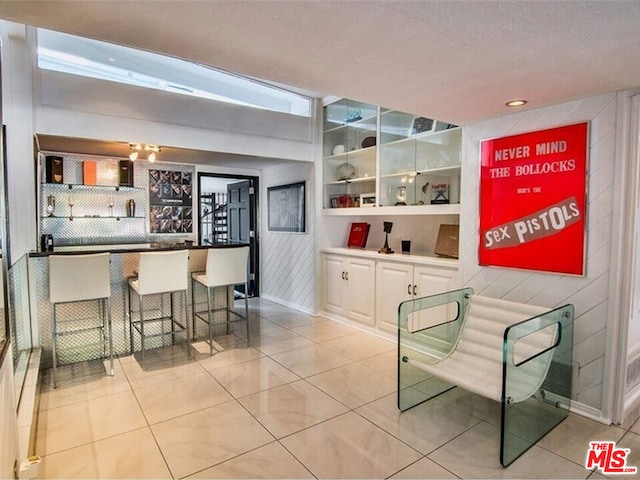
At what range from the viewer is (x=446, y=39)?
1.73 m

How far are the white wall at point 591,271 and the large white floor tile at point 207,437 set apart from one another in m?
2.17

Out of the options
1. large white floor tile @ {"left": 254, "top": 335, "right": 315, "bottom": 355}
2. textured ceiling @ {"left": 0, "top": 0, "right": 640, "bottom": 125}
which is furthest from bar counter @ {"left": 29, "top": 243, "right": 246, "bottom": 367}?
textured ceiling @ {"left": 0, "top": 0, "right": 640, "bottom": 125}

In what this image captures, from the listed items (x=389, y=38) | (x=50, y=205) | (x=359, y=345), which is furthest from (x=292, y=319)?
(x=389, y=38)

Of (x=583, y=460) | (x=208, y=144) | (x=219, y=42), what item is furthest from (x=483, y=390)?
(x=208, y=144)

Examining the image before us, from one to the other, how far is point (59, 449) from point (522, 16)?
3.29 meters

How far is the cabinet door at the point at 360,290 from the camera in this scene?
4410 mm

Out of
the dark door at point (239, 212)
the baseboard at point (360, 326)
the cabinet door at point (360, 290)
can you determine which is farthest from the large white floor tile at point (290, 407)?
the dark door at point (239, 212)

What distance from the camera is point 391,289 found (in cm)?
416

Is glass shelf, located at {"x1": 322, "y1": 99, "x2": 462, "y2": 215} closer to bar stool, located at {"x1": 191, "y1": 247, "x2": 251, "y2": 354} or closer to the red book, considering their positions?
the red book

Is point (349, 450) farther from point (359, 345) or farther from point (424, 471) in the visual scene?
point (359, 345)

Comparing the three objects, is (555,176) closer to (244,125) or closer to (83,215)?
(244,125)

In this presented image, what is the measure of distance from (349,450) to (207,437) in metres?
0.90

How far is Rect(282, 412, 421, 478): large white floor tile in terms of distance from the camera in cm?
208

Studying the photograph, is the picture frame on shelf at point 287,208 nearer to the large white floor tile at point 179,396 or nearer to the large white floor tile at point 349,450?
the large white floor tile at point 179,396
